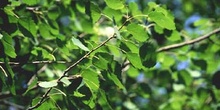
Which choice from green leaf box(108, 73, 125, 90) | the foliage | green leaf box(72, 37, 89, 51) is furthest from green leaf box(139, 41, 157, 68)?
green leaf box(72, 37, 89, 51)

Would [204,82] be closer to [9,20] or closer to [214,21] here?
[214,21]

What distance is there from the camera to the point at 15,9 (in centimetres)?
175

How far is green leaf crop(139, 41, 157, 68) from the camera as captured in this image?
129 cm

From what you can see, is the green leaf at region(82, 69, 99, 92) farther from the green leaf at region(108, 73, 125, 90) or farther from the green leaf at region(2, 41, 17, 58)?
the green leaf at region(2, 41, 17, 58)

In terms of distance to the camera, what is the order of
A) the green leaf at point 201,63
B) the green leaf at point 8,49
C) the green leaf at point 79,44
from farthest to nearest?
the green leaf at point 201,63
the green leaf at point 8,49
the green leaf at point 79,44

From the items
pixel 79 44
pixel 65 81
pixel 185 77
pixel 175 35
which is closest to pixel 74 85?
pixel 65 81

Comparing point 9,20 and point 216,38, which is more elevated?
point 216,38

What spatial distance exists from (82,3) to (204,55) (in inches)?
33.6

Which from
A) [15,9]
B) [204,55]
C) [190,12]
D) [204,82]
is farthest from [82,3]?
[190,12]

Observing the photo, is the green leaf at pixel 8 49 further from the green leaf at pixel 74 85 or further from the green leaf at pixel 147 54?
the green leaf at pixel 147 54

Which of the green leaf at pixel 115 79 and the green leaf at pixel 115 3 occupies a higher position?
the green leaf at pixel 115 3

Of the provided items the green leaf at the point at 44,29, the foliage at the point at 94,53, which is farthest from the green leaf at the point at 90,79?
the green leaf at the point at 44,29

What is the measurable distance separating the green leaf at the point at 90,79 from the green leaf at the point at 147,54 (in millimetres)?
198

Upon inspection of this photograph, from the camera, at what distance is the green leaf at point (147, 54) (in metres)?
1.29
